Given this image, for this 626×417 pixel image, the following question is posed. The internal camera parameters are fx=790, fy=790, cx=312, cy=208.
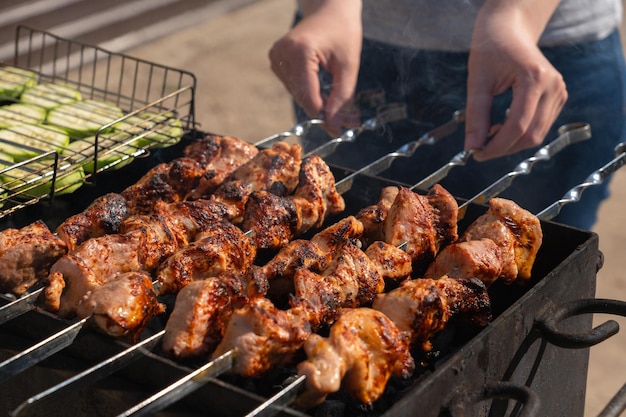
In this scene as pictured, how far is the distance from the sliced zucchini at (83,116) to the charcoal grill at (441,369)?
699 millimetres

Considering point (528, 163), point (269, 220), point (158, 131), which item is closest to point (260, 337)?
point (269, 220)

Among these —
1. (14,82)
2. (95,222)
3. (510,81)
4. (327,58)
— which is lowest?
(14,82)

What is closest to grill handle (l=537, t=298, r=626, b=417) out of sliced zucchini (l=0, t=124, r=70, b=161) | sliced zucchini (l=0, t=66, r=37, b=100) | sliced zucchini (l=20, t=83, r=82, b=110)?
sliced zucchini (l=0, t=124, r=70, b=161)

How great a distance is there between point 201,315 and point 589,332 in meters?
1.11

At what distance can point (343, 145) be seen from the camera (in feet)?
15.3

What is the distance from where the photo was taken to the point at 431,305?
2.32m

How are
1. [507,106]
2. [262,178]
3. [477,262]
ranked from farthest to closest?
1. [507,106]
2. [262,178]
3. [477,262]

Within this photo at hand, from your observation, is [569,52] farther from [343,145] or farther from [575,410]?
[575,410]

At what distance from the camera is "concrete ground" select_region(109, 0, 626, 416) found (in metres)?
6.41

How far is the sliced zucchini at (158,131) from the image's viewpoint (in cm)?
351

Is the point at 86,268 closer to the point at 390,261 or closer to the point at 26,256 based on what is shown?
the point at 26,256

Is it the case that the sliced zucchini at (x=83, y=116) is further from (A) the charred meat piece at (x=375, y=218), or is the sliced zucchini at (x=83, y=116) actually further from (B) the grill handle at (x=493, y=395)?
(B) the grill handle at (x=493, y=395)

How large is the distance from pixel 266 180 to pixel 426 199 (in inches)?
25.1

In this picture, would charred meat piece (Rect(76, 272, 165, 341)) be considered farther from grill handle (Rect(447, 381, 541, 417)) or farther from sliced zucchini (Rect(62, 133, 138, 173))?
sliced zucchini (Rect(62, 133, 138, 173))
